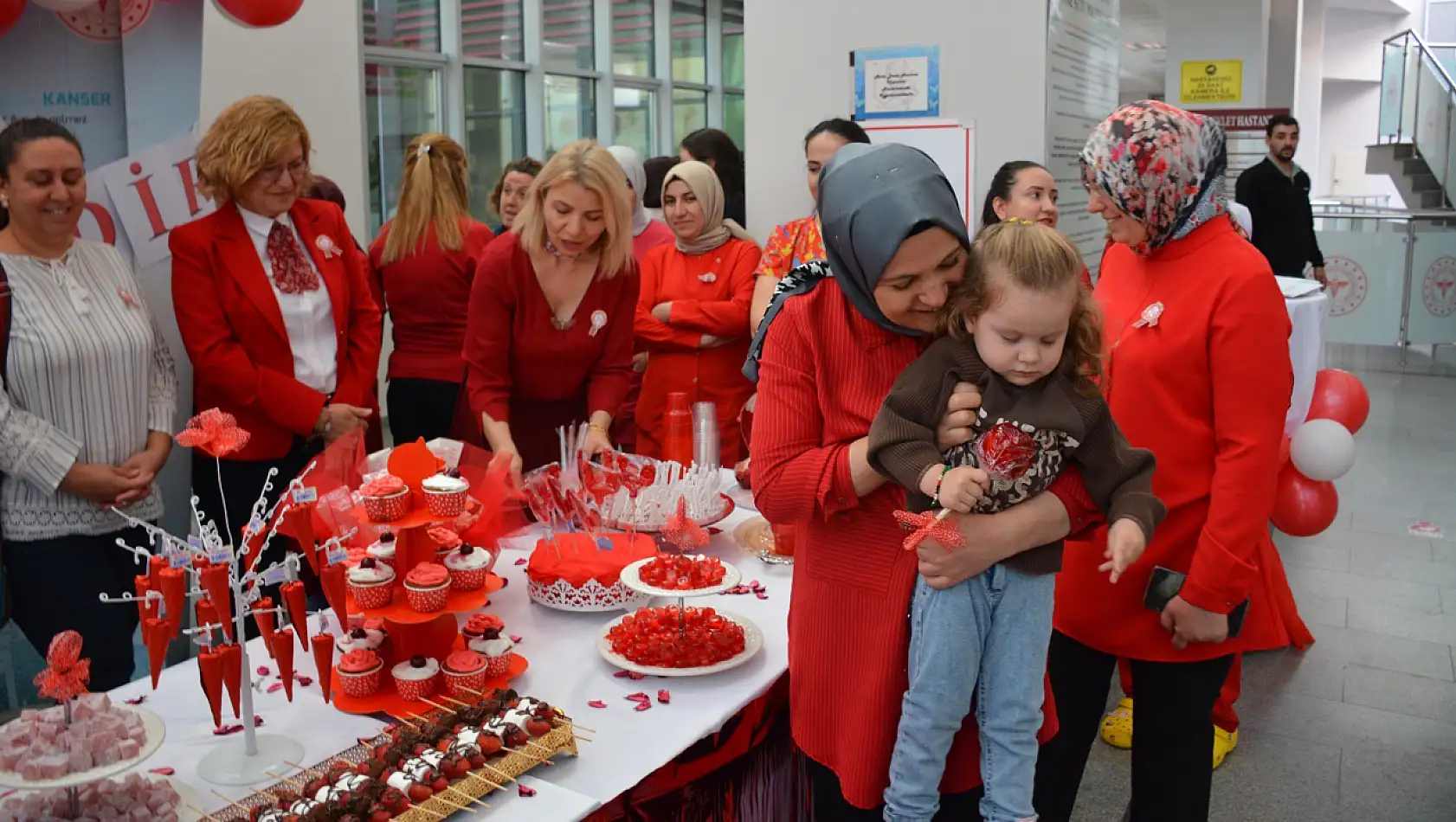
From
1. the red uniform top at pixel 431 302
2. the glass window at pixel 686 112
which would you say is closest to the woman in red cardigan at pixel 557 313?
the red uniform top at pixel 431 302

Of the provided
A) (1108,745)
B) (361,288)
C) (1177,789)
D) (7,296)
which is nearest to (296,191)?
(361,288)

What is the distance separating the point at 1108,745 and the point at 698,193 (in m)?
2.15

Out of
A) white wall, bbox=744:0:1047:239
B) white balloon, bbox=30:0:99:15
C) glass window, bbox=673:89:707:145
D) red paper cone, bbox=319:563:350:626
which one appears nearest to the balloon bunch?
white wall, bbox=744:0:1047:239

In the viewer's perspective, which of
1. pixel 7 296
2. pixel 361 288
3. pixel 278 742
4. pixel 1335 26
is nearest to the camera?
pixel 278 742

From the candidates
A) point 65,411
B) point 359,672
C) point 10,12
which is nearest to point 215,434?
point 359,672

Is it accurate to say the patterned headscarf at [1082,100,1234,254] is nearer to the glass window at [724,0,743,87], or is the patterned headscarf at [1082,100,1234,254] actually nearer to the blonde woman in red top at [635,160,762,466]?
the blonde woman in red top at [635,160,762,466]

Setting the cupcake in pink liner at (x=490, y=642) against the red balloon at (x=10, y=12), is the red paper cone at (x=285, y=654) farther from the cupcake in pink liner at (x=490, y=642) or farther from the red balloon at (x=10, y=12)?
the red balloon at (x=10, y=12)

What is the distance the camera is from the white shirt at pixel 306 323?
3.04 meters

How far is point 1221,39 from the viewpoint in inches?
390

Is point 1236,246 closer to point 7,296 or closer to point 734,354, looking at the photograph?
point 734,354

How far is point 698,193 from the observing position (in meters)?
3.91

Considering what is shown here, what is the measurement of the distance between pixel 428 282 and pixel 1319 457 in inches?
123

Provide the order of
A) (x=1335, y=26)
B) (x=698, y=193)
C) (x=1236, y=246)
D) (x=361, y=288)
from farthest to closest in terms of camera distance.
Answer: (x=1335, y=26) < (x=698, y=193) < (x=361, y=288) < (x=1236, y=246)

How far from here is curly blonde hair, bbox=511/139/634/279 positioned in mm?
2795
